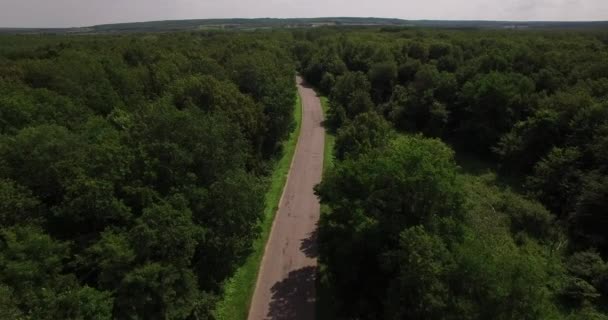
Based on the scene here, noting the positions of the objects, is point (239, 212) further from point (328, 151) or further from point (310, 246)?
point (328, 151)

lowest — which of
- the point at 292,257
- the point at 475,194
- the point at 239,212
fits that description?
the point at 292,257

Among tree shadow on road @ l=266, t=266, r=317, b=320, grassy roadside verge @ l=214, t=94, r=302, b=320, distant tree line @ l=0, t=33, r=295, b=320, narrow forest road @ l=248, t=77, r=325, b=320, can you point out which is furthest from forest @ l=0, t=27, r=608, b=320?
narrow forest road @ l=248, t=77, r=325, b=320

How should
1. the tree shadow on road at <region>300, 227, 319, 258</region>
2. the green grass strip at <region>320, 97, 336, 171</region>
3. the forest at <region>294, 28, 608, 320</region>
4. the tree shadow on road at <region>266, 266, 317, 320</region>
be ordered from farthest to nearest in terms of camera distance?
1. the green grass strip at <region>320, 97, 336, 171</region>
2. the tree shadow on road at <region>300, 227, 319, 258</region>
3. the tree shadow on road at <region>266, 266, 317, 320</region>
4. the forest at <region>294, 28, 608, 320</region>

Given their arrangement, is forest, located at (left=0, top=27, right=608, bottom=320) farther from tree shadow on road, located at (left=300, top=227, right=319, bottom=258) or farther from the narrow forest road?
tree shadow on road, located at (left=300, top=227, right=319, bottom=258)

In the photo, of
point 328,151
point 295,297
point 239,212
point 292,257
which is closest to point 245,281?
point 295,297

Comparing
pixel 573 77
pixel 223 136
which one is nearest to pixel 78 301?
pixel 223 136

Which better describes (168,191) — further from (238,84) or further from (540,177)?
(540,177)
